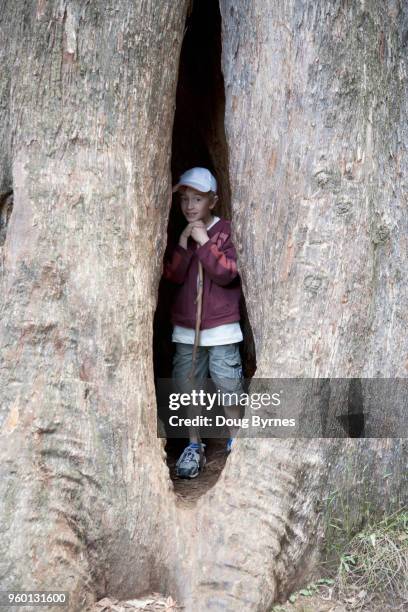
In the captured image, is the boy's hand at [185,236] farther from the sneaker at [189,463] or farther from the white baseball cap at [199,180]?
the sneaker at [189,463]

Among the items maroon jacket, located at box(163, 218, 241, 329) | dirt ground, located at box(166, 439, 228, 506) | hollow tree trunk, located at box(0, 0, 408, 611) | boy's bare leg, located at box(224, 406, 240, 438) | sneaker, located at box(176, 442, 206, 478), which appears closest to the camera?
hollow tree trunk, located at box(0, 0, 408, 611)

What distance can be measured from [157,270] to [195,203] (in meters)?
0.96

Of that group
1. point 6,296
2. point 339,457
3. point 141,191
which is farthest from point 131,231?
point 339,457

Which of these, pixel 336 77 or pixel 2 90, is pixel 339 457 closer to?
pixel 336 77

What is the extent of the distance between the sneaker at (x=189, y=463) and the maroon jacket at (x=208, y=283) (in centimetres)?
82

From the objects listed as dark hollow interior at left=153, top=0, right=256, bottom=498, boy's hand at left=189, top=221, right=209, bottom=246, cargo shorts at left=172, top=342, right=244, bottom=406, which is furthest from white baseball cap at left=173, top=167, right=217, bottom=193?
cargo shorts at left=172, top=342, right=244, bottom=406

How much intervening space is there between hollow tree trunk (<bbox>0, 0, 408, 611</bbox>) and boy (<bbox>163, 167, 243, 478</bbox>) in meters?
0.72

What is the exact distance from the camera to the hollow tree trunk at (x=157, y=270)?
3393 millimetres

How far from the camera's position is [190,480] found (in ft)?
15.3

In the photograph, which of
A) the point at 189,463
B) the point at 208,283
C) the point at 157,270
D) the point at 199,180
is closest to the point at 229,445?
the point at 189,463

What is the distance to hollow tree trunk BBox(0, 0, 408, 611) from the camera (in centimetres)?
339

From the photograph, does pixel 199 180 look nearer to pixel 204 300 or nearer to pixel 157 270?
pixel 204 300

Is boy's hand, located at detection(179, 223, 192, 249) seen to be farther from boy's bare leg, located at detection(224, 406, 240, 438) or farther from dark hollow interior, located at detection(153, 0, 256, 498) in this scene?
boy's bare leg, located at detection(224, 406, 240, 438)

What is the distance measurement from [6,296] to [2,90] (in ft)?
4.17
